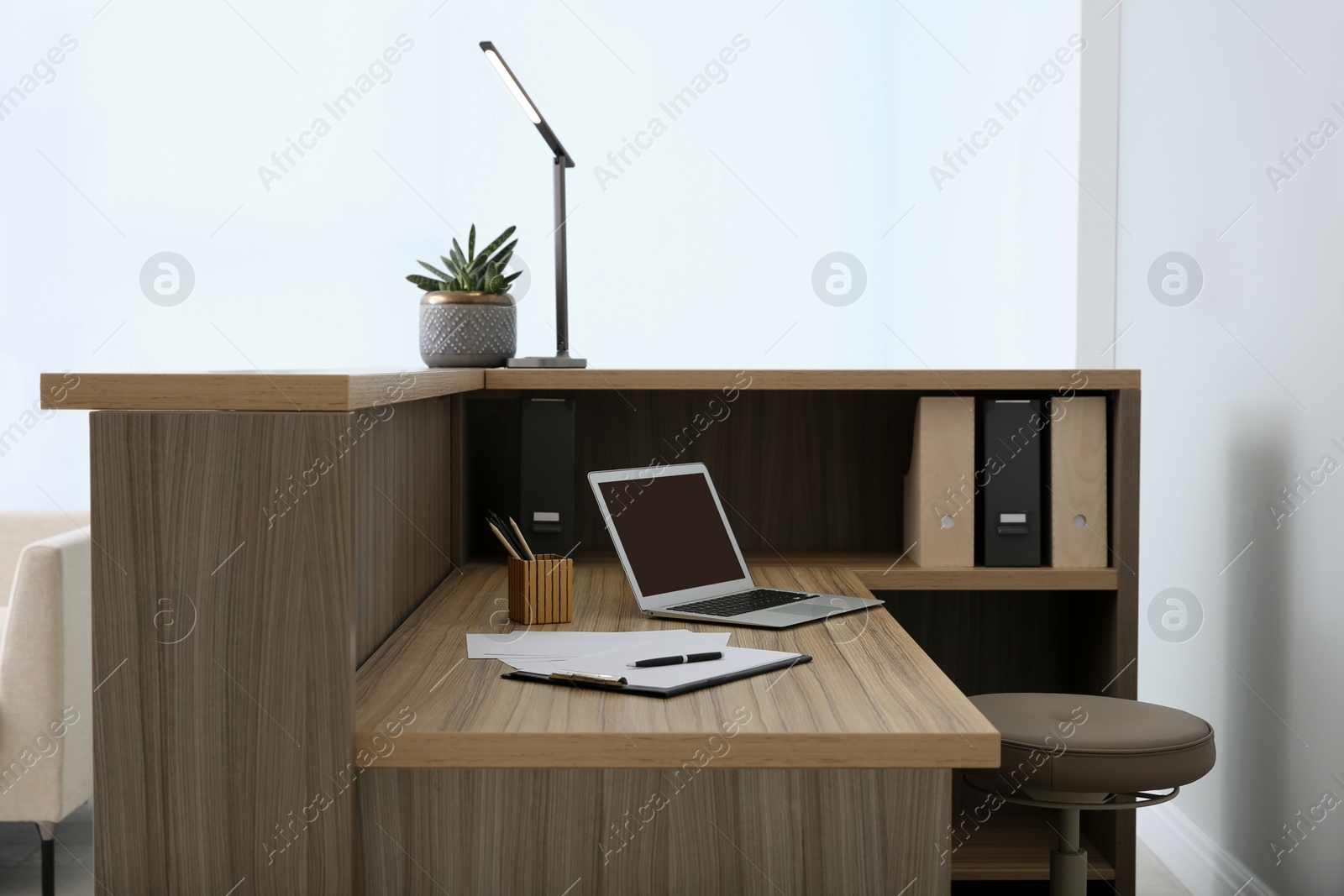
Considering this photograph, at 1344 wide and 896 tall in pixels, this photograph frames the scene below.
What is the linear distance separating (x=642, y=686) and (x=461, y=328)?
99 centimetres

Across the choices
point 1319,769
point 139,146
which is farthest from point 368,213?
point 1319,769

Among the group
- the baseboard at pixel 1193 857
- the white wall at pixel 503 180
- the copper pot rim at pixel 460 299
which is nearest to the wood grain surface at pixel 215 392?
the copper pot rim at pixel 460 299

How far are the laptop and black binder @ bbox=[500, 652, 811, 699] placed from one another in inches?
10.2

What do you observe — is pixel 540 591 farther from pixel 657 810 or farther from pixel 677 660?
pixel 657 810

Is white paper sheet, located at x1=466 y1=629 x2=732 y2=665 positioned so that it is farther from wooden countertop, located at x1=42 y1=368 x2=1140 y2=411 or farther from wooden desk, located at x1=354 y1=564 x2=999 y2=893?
wooden countertop, located at x1=42 y1=368 x2=1140 y2=411

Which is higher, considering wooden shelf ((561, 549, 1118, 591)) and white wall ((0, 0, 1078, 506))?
white wall ((0, 0, 1078, 506))

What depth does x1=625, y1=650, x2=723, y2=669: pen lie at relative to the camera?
1.17m

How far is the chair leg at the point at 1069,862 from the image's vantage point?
5.19ft

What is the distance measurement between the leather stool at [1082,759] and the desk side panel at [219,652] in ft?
2.74

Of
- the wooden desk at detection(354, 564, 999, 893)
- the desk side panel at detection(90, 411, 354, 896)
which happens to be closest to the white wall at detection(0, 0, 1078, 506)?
the wooden desk at detection(354, 564, 999, 893)

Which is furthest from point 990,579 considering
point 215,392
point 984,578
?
point 215,392

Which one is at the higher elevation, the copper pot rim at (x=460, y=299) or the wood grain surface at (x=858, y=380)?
the copper pot rim at (x=460, y=299)

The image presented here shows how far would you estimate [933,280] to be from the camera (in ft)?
10.5

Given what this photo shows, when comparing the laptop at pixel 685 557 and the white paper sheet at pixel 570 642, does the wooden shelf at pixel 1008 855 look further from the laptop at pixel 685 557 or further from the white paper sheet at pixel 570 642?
the white paper sheet at pixel 570 642
